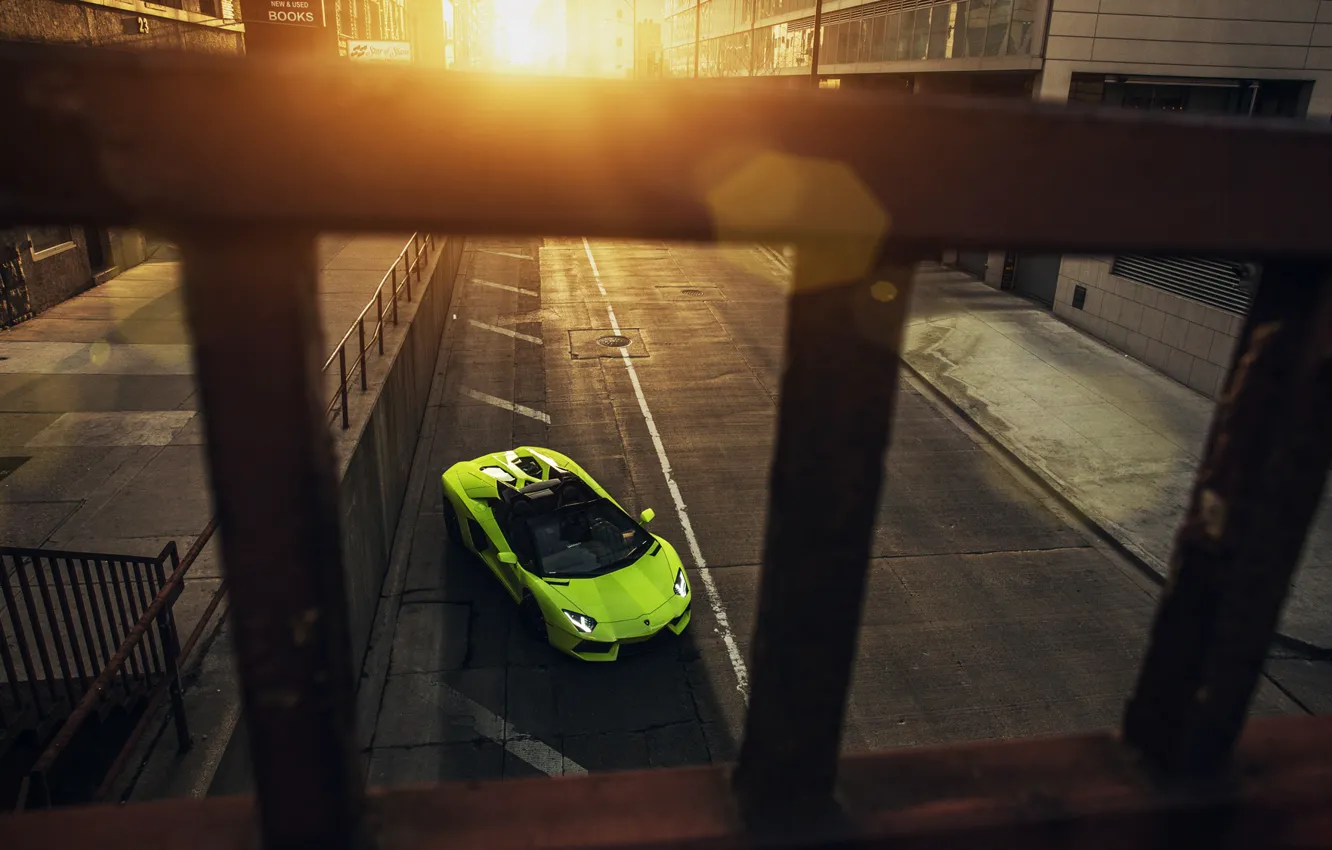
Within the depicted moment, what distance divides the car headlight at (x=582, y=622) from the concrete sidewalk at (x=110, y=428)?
140 inches

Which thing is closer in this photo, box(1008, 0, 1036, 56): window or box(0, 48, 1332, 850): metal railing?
box(0, 48, 1332, 850): metal railing

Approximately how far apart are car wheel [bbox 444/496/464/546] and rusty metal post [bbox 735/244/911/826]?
35.0 ft

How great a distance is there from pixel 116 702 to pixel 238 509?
678 cm

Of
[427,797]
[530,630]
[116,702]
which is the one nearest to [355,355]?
[530,630]

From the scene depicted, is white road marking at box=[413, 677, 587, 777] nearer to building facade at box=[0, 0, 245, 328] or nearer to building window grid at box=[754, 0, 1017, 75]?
building facade at box=[0, 0, 245, 328]

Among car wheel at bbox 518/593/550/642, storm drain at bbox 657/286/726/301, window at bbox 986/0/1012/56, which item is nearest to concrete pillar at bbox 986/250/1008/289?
window at bbox 986/0/1012/56

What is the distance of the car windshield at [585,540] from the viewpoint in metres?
10.1

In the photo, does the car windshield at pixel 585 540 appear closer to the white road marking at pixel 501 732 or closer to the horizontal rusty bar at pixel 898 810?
the white road marking at pixel 501 732

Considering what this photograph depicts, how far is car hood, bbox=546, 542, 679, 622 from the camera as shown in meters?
9.55

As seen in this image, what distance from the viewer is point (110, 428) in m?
12.6

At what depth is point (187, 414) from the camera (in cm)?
1321

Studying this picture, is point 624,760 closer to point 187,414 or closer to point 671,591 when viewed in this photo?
point 671,591

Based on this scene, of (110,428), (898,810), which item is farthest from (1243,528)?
(110,428)

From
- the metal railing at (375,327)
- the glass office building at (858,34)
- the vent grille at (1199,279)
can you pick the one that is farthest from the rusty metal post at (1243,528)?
the glass office building at (858,34)
